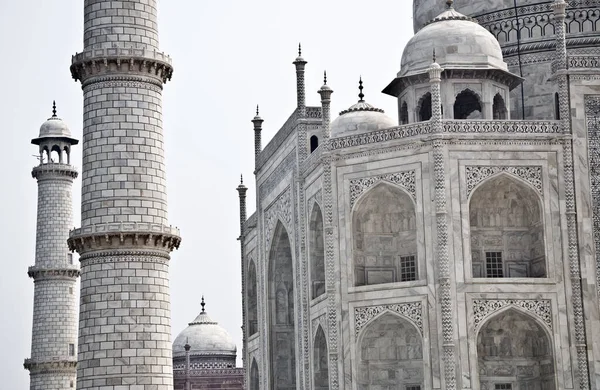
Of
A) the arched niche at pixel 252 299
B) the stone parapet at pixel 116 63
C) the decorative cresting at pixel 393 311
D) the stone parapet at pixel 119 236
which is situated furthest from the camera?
the arched niche at pixel 252 299

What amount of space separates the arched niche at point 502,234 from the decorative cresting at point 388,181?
144 centimetres

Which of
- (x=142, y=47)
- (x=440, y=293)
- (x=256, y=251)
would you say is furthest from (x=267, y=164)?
(x=142, y=47)

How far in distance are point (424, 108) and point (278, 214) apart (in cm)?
576

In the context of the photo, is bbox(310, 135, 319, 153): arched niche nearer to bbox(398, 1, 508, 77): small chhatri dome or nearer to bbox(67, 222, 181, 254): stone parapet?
bbox(398, 1, 508, 77): small chhatri dome

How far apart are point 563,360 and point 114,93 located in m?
13.6

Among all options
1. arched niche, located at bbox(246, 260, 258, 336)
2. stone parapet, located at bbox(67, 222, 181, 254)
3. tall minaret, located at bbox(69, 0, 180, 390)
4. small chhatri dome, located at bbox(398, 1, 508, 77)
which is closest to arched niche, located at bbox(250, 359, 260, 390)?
arched niche, located at bbox(246, 260, 258, 336)

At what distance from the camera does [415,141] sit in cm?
2772

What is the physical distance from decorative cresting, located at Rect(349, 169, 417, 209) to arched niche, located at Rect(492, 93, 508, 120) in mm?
3745

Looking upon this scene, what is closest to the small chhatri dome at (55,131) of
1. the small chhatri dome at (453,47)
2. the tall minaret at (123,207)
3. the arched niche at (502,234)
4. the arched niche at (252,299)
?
the arched niche at (252,299)

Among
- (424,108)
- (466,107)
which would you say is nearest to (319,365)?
(424,108)

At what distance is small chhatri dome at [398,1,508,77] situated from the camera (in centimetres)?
2980

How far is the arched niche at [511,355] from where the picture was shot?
27.8 metres

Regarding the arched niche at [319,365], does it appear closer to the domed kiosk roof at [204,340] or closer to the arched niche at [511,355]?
the arched niche at [511,355]

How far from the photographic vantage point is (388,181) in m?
28.2
